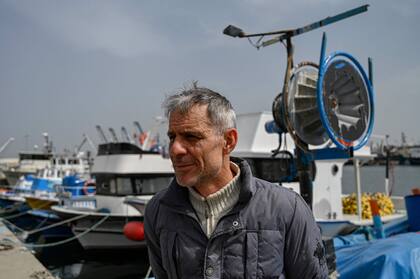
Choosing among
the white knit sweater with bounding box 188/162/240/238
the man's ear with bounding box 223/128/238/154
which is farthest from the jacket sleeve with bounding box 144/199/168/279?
the man's ear with bounding box 223/128/238/154

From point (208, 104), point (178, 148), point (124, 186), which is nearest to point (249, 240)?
point (178, 148)

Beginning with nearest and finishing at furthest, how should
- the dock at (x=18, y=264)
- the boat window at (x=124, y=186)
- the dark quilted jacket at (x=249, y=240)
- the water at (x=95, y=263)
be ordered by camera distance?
the dark quilted jacket at (x=249, y=240) → the dock at (x=18, y=264) → the water at (x=95, y=263) → the boat window at (x=124, y=186)

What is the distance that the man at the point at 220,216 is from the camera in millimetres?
1648

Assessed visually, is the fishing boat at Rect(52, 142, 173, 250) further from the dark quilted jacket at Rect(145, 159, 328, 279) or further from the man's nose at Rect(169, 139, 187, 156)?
the man's nose at Rect(169, 139, 187, 156)

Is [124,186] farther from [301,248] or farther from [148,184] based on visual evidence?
[301,248]

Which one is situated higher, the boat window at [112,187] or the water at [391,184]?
the boat window at [112,187]

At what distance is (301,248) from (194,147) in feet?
2.24

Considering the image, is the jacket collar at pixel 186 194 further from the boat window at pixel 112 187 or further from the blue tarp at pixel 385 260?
the boat window at pixel 112 187

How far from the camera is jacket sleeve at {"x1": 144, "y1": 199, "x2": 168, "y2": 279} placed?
189cm

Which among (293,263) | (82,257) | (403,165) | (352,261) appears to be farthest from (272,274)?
(403,165)

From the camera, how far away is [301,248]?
170 cm

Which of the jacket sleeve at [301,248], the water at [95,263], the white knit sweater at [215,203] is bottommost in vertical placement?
the water at [95,263]

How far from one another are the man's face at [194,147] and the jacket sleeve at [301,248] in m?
0.44

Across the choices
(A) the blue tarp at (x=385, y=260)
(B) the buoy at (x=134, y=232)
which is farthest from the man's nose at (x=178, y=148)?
(B) the buoy at (x=134, y=232)
